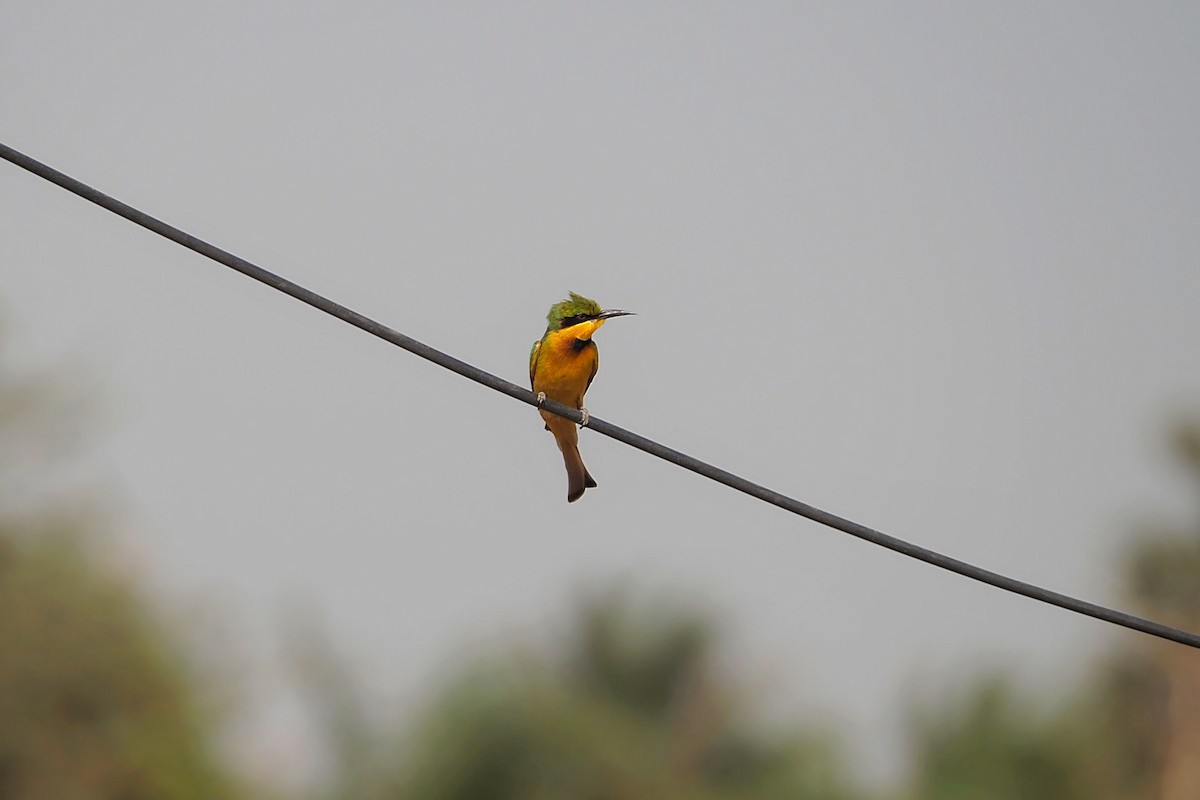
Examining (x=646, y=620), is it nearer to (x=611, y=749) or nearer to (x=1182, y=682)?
(x=611, y=749)

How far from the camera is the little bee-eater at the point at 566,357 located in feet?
19.9

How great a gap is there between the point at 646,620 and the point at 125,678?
9.77 meters

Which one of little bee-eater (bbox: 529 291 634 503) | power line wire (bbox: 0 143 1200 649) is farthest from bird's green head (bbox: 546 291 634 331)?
power line wire (bbox: 0 143 1200 649)

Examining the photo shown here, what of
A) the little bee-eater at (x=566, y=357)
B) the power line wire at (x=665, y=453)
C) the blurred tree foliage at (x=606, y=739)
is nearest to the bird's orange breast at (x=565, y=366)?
the little bee-eater at (x=566, y=357)

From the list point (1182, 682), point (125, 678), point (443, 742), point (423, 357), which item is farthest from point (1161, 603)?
point (423, 357)

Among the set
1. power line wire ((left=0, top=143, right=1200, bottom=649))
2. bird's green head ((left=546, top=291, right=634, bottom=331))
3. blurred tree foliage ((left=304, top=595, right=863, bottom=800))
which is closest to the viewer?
power line wire ((left=0, top=143, right=1200, bottom=649))

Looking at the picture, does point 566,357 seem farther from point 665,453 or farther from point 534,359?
point 665,453

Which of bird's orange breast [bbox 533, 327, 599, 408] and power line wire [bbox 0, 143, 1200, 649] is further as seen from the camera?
bird's orange breast [bbox 533, 327, 599, 408]

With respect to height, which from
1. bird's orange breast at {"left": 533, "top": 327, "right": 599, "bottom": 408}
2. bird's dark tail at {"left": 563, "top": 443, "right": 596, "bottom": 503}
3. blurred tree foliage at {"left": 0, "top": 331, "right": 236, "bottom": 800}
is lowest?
blurred tree foliage at {"left": 0, "top": 331, "right": 236, "bottom": 800}

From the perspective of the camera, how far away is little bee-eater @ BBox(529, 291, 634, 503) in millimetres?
6078

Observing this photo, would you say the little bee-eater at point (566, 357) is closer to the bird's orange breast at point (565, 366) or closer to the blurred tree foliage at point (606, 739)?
the bird's orange breast at point (565, 366)

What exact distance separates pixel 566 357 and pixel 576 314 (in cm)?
21

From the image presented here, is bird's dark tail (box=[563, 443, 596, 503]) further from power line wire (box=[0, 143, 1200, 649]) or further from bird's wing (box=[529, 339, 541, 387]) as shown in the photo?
power line wire (box=[0, 143, 1200, 649])

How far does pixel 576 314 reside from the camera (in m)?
6.18
